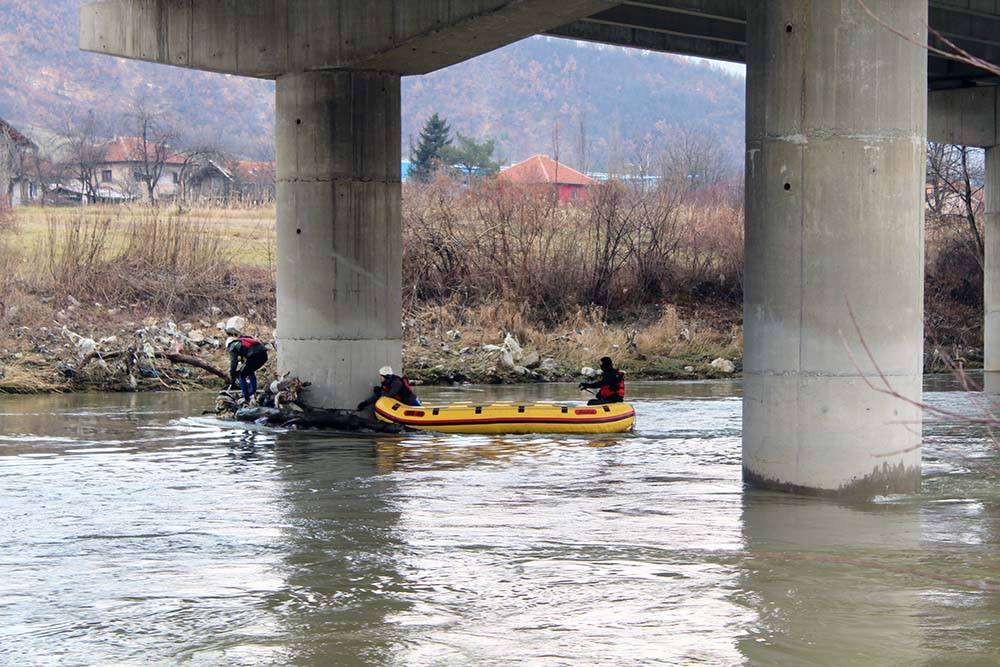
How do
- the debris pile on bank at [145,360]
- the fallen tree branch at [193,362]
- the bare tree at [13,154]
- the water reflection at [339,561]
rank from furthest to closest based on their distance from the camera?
the bare tree at [13,154] → the debris pile on bank at [145,360] → the fallen tree branch at [193,362] → the water reflection at [339,561]

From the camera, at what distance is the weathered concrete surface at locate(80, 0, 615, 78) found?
19.5 meters

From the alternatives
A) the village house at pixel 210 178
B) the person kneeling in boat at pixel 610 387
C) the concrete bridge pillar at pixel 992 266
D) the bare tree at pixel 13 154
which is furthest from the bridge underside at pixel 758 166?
the village house at pixel 210 178

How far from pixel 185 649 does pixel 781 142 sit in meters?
8.65

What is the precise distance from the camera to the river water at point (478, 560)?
955 centimetres

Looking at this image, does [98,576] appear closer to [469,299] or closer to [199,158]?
[469,299]

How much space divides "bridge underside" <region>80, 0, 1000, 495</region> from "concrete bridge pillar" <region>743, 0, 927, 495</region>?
0.07ft

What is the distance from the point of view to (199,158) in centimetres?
11050

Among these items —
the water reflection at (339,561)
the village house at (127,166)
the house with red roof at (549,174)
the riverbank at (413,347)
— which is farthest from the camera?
the village house at (127,166)

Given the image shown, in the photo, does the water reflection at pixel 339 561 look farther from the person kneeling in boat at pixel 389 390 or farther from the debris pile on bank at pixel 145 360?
the debris pile on bank at pixel 145 360

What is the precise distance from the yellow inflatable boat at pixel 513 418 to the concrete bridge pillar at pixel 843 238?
260 inches

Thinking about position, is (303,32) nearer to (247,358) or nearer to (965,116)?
(247,358)

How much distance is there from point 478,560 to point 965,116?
24.7 m

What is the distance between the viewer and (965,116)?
32.9 metres

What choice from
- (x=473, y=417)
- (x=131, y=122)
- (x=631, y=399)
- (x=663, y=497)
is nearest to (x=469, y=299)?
(x=631, y=399)
